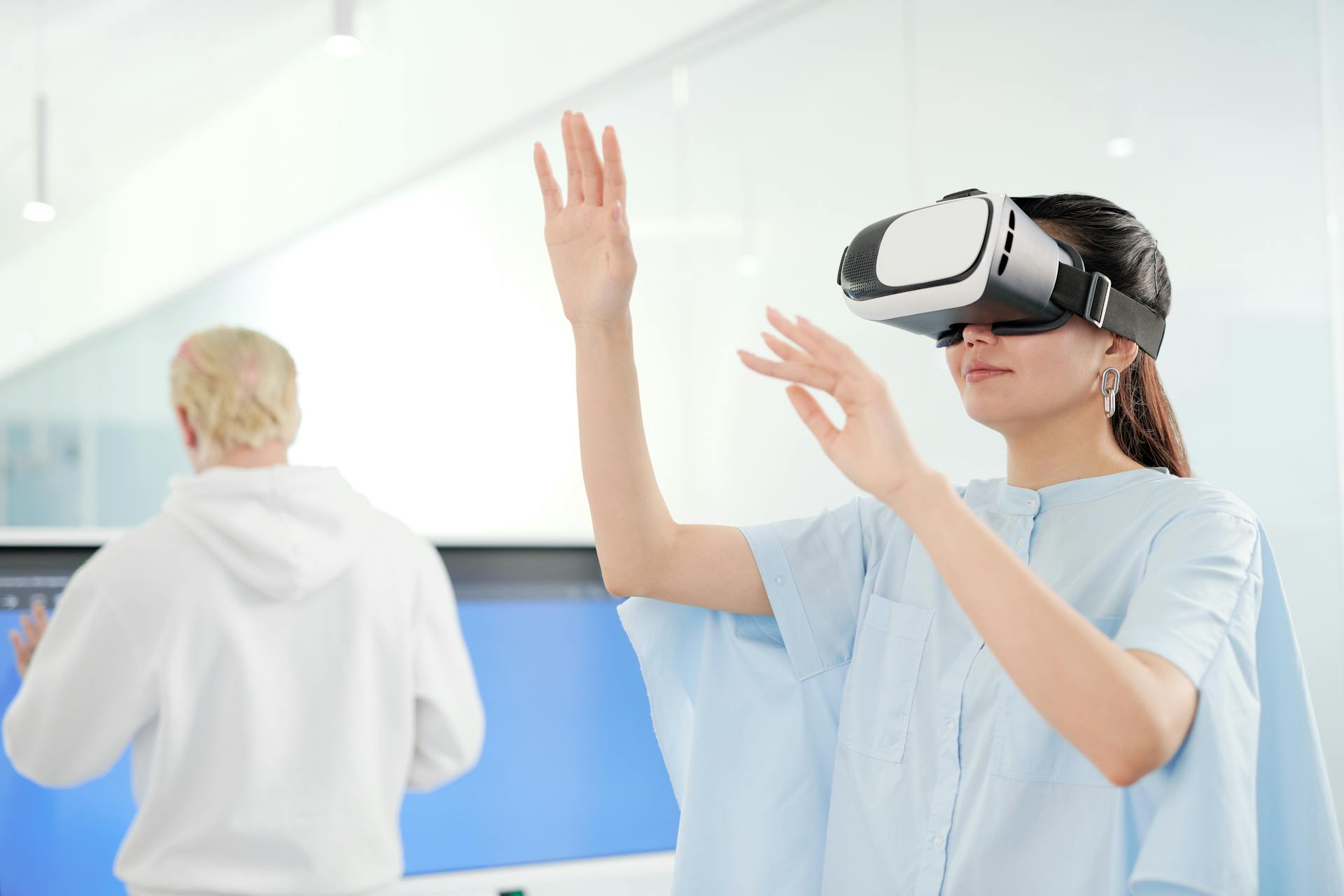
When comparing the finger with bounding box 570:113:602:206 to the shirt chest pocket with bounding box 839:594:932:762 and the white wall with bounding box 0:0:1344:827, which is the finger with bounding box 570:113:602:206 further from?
the white wall with bounding box 0:0:1344:827

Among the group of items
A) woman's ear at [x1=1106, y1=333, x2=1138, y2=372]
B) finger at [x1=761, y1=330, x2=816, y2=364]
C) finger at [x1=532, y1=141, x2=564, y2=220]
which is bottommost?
finger at [x1=761, y1=330, x2=816, y2=364]

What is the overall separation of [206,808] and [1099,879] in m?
0.99

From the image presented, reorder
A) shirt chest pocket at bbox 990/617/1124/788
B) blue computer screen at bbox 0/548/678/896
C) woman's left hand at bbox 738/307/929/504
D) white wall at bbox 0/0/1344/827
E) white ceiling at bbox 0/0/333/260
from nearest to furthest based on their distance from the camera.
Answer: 1. woman's left hand at bbox 738/307/929/504
2. shirt chest pocket at bbox 990/617/1124/788
3. blue computer screen at bbox 0/548/678/896
4. white wall at bbox 0/0/1344/827
5. white ceiling at bbox 0/0/333/260

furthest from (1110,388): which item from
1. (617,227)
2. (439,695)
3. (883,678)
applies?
(439,695)

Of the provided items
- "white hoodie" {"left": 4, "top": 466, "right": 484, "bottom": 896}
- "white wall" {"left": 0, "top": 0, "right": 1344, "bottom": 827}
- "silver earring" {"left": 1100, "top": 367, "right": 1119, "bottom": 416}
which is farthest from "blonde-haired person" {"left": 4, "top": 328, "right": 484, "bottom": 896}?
"silver earring" {"left": 1100, "top": 367, "right": 1119, "bottom": 416}

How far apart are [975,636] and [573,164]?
2.09 ft

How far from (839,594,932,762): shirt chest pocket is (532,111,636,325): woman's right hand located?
0.44 m

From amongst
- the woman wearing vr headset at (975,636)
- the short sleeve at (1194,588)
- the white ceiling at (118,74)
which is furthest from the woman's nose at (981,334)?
the white ceiling at (118,74)

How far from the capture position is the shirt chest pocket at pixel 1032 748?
41.3 inches

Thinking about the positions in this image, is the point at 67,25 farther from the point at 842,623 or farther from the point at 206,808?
the point at 842,623

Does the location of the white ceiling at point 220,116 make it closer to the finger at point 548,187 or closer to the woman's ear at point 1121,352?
the finger at point 548,187

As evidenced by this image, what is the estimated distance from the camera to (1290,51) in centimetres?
198

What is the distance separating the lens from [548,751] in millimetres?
1704

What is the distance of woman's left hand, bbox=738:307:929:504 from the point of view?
35.0 inches
